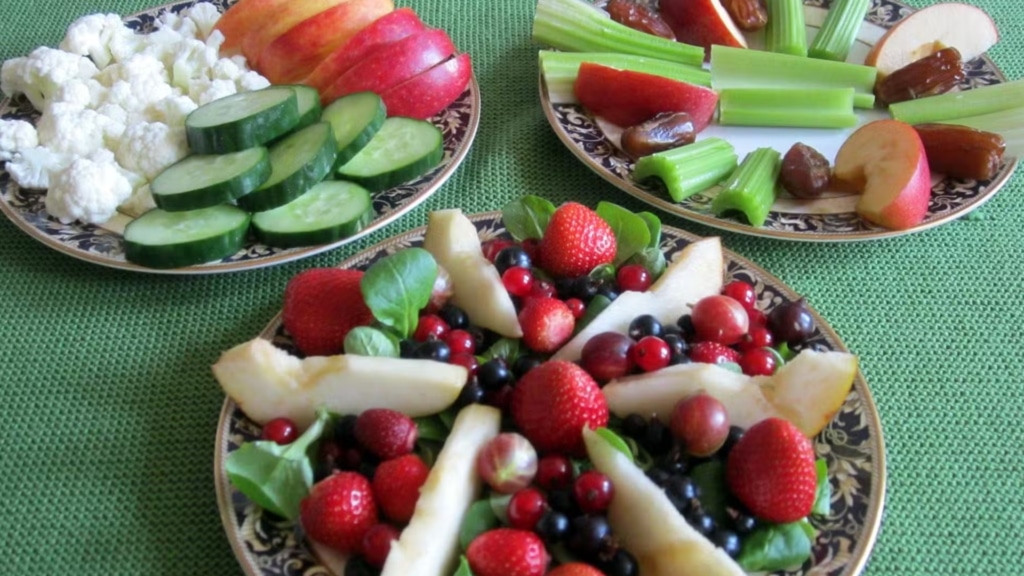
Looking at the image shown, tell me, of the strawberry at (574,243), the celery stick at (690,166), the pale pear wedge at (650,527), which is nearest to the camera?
the pale pear wedge at (650,527)

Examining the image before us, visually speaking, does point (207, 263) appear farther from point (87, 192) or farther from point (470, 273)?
point (470, 273)

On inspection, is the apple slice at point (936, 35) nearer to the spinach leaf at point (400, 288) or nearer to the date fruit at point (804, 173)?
the date fruit at point (804, 173)

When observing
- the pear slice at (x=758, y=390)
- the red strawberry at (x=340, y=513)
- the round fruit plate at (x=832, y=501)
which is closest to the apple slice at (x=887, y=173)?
the round fruit plate at (x=832, y=501)

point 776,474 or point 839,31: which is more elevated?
point 839,31

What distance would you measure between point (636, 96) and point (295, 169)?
0.63m

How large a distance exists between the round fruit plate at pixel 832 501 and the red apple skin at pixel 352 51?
610 millimetres

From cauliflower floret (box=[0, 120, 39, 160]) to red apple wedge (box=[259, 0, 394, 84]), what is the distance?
0.41 m

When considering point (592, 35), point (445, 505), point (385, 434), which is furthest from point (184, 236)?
point (592, 35)

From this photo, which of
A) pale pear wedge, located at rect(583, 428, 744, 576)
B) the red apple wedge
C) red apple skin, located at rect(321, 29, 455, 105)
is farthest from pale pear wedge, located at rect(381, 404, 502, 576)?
the red apple wedge

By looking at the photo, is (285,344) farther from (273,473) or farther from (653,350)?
(653,350)

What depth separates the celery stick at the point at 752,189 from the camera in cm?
142

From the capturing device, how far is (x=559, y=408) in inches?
39.1

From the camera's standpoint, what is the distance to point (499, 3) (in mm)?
2025

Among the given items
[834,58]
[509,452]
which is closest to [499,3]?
[834,58]
